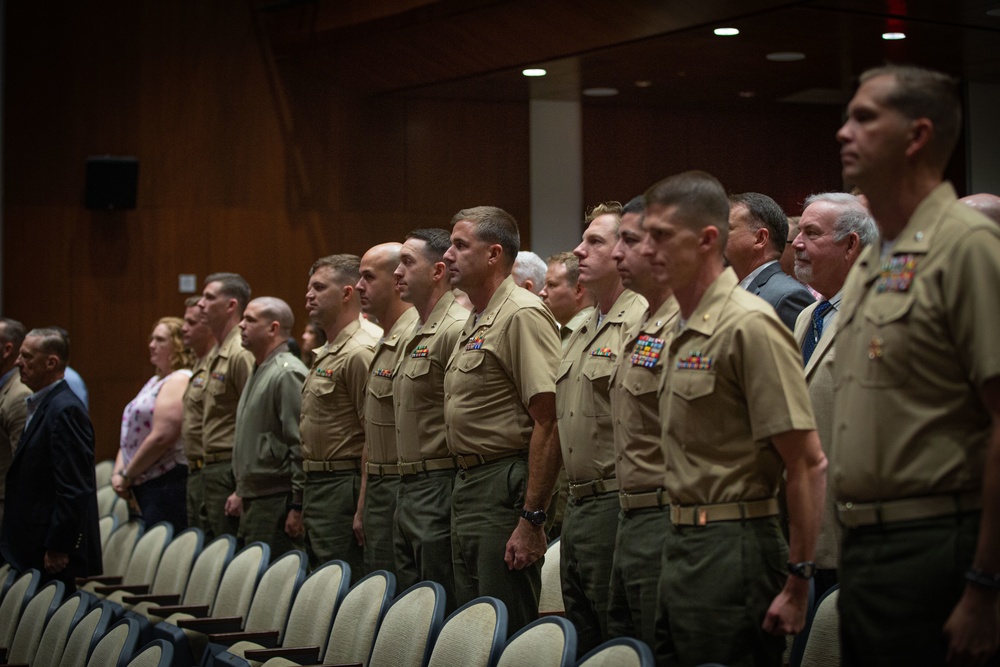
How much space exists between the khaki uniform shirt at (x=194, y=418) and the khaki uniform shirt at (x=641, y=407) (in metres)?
3.67

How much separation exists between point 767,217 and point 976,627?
219 centimetres

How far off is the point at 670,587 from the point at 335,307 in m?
2.92

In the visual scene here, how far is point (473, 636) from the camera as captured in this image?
2912 millimetres

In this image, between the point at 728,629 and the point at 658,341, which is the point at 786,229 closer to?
the point at 658,341

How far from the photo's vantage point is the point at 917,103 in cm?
206

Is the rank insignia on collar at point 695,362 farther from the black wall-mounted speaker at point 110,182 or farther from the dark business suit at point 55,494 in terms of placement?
Result: the black wall-mounted speaker at point 110,182

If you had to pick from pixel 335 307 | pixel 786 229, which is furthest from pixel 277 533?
pixel 786 229

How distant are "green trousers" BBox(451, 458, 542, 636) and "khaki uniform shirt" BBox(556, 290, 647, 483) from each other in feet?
1.33

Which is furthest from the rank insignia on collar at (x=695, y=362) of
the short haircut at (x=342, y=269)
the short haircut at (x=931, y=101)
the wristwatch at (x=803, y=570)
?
the short haircut at (x=342, y=269)

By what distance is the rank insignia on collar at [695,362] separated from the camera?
2602 millimetres

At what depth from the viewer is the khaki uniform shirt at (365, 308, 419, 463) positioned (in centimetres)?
451

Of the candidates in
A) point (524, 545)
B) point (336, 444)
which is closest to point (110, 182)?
point (336, 444)

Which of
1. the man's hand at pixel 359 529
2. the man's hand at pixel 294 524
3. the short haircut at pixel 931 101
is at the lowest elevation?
the man's hand at pixel 294 524

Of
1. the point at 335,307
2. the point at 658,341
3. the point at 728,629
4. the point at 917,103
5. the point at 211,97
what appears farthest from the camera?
the point at 211,97
